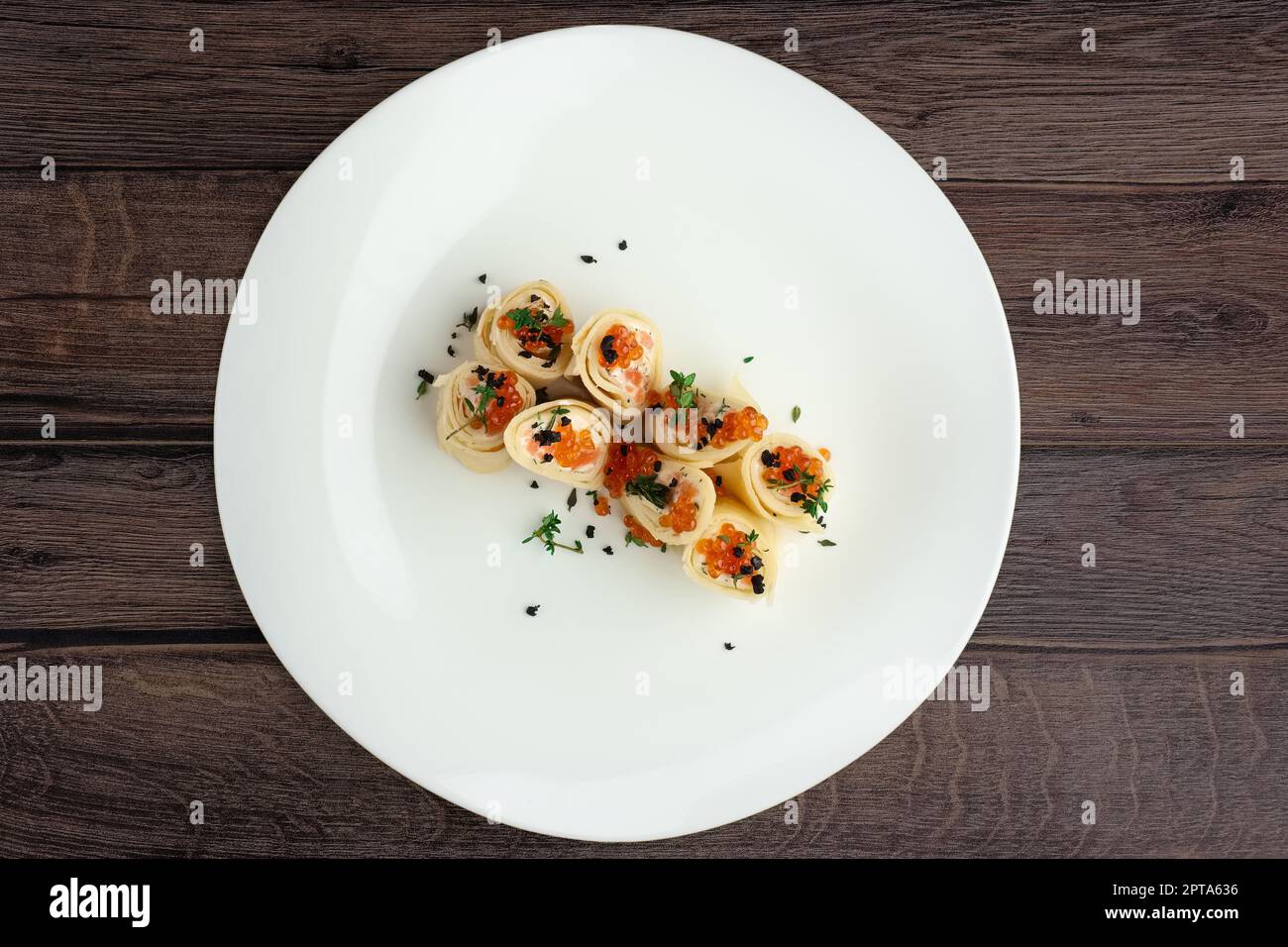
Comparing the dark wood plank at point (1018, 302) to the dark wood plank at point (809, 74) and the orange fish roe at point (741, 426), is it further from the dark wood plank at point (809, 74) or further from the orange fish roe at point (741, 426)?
the orange fish roe at point (741, 426)

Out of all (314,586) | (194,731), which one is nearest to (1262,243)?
(314,586)

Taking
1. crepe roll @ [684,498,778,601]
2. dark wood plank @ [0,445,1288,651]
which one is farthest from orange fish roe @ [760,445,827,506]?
dark wood plank @ [0,445,1288,651]

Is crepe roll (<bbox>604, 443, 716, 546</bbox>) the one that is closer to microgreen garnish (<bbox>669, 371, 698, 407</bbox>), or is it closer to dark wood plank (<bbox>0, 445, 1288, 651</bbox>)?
microgreen garnish (<bbox>669, 371, 698, 407</bbox>)

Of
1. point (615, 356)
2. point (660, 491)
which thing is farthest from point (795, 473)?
point (615, 356)

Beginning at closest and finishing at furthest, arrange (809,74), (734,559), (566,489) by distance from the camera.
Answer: (734,559)
(566,489)
(809,74)

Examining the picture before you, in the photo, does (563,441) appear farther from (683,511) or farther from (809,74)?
(809,74)

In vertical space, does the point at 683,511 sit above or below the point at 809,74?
below
